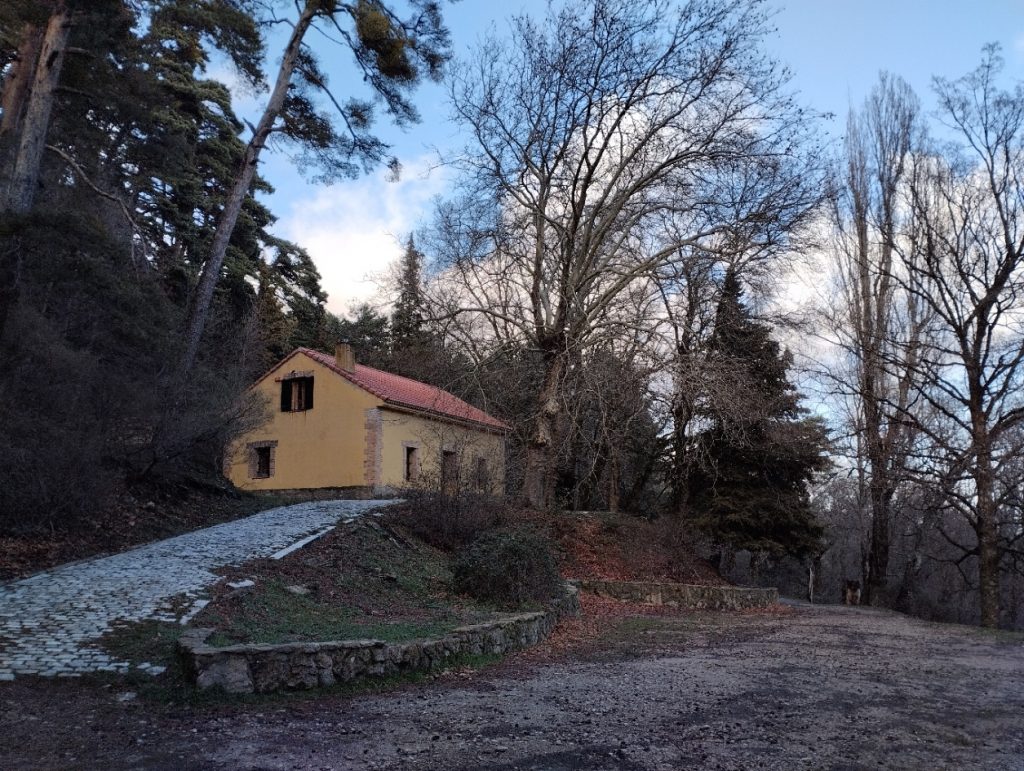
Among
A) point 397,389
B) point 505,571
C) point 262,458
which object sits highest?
point 397,389

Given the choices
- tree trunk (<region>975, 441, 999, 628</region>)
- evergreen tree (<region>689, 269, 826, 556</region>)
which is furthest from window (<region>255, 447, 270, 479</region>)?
tree trunk (<region>975, 441, 999, 628</region>)

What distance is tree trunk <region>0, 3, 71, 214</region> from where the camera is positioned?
11039mm

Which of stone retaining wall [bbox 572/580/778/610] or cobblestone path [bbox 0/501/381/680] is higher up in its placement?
cobblestone path [bbox 0/501/381/680]

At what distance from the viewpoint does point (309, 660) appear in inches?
226

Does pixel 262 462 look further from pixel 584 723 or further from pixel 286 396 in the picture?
pixel 584 723

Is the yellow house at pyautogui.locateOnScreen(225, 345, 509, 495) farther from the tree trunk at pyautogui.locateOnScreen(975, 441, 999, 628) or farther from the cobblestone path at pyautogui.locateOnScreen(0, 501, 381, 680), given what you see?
the tree trunk at pyautogui.locateOnScreen(975, 441, 999, 628)

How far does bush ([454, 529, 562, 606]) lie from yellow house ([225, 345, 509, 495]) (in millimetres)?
11487

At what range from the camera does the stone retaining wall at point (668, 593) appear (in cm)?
1464

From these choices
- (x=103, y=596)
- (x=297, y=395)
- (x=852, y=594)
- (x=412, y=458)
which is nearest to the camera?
(x=103, y=596)

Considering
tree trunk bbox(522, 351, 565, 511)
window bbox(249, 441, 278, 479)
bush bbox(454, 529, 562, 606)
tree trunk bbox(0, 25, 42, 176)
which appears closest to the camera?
bush bbox(454, 529, 562, 606)

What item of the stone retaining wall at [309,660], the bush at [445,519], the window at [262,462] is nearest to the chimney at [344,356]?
the window at [262,462]

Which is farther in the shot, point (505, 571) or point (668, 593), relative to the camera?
point (668, 593)

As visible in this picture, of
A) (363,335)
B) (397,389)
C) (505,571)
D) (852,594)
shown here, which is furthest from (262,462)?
(852,594)

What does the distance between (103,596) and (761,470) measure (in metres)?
17.9
